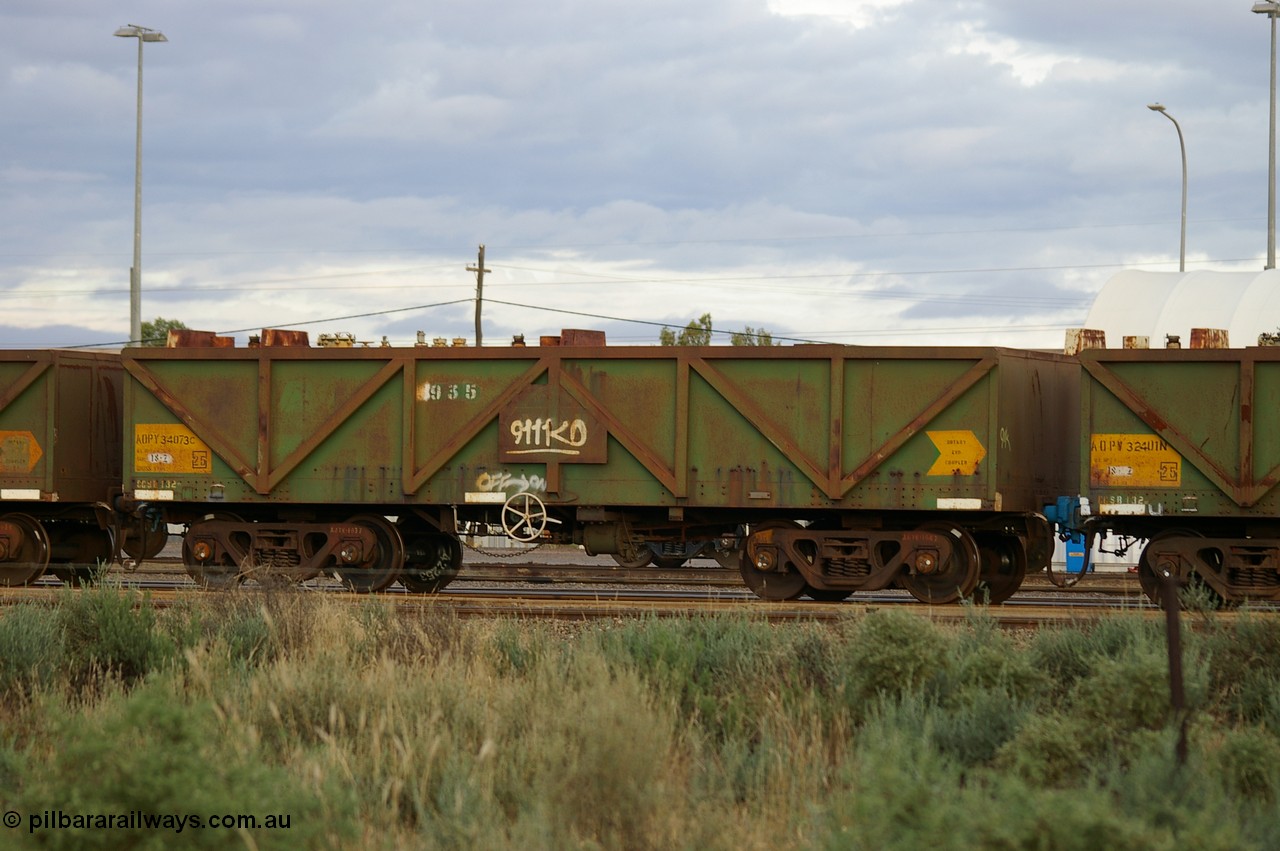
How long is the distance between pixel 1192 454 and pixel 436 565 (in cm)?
863

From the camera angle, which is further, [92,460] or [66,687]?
[92,460]

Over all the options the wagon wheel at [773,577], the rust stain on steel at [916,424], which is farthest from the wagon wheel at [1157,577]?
the wagon wheel at [773,577]

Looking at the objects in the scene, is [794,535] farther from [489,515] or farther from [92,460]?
[92,460]

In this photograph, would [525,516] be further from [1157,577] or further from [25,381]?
[1157,577]

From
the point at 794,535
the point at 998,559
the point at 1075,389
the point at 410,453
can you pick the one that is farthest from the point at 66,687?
the point at 1075,389

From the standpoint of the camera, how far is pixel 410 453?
1448cm

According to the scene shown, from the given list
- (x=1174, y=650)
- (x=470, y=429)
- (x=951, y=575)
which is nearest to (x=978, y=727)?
(x=1174, y=650)

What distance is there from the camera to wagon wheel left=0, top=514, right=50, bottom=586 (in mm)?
15258

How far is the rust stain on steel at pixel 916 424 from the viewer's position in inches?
525

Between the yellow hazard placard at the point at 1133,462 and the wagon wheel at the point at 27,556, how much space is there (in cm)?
1212

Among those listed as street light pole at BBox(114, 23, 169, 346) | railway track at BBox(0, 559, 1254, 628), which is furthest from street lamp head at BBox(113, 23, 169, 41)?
railway track at BBox(0, 559, 1254, 628)

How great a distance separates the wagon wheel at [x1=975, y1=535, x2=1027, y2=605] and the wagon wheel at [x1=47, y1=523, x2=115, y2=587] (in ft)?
34.8

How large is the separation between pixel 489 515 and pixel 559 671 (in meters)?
6.49

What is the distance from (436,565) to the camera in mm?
15547
